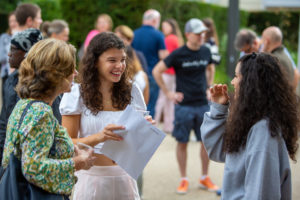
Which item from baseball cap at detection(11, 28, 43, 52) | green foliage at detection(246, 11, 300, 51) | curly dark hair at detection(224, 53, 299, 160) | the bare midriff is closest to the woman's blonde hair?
the bare midriff

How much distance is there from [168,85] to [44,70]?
6.32 m

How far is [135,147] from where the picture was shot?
8.11ft

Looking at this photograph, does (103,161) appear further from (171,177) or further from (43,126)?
(171,177)

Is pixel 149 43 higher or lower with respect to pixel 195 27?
lower

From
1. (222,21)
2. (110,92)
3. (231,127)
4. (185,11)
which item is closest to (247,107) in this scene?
→ (231,127)

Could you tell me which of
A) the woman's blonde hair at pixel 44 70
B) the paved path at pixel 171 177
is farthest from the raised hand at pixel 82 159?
the paved path at pixel 171 177

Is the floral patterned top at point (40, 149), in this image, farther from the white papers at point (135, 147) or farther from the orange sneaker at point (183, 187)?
the orange sneaker at point (183, 187)

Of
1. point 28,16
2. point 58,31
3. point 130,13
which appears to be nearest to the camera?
point 28,16

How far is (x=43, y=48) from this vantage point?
2.04 m

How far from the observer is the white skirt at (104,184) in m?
2.71

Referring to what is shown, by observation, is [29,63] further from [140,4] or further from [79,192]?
[140,4]

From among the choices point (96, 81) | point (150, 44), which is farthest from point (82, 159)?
point (150, 44)

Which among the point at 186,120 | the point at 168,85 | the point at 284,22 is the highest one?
the point at 284,22

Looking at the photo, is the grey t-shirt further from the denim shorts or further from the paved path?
the denim shorts
